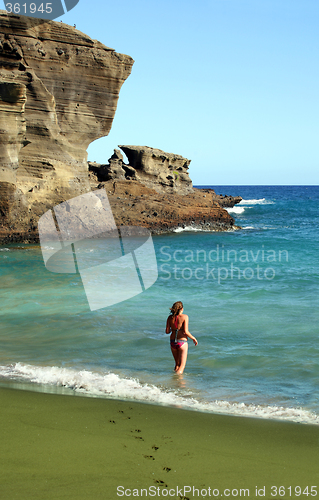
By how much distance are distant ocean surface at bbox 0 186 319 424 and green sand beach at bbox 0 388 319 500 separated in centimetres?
54

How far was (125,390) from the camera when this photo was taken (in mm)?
5414

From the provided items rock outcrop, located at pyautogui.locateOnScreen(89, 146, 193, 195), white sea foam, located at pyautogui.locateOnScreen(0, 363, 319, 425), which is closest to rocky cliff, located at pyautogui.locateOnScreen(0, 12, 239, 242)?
rock outcrop, located at pyautogui.locateOnScreen(89, 146, 193, 195)

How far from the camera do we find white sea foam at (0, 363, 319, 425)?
16.0ft

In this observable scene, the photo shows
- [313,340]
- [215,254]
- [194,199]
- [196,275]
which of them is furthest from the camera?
[194,199]

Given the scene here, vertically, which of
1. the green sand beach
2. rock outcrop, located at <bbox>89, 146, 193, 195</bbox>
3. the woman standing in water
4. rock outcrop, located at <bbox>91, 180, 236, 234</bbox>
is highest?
rock outcrop, located at <bbox>89, 146, 193, 195</bbox>

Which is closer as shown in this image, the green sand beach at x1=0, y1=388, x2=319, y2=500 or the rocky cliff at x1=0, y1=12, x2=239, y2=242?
the green sand beach at x1=0, y1=388, x2=319, y2=500

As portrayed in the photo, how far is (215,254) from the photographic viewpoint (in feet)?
61.5

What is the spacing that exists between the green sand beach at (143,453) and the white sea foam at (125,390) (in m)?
0.26

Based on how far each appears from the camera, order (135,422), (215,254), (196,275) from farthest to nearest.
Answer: (215,254)
(196,275)
(135,422)

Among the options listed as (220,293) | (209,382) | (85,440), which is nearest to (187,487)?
(85,440)

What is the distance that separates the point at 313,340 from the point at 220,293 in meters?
3.88

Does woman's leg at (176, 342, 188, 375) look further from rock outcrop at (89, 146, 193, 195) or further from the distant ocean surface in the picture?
rock outcrop at (89, 146, 193, 195)

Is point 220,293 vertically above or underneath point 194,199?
underneath

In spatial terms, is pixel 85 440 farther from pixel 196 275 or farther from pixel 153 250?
pixel 153 250
